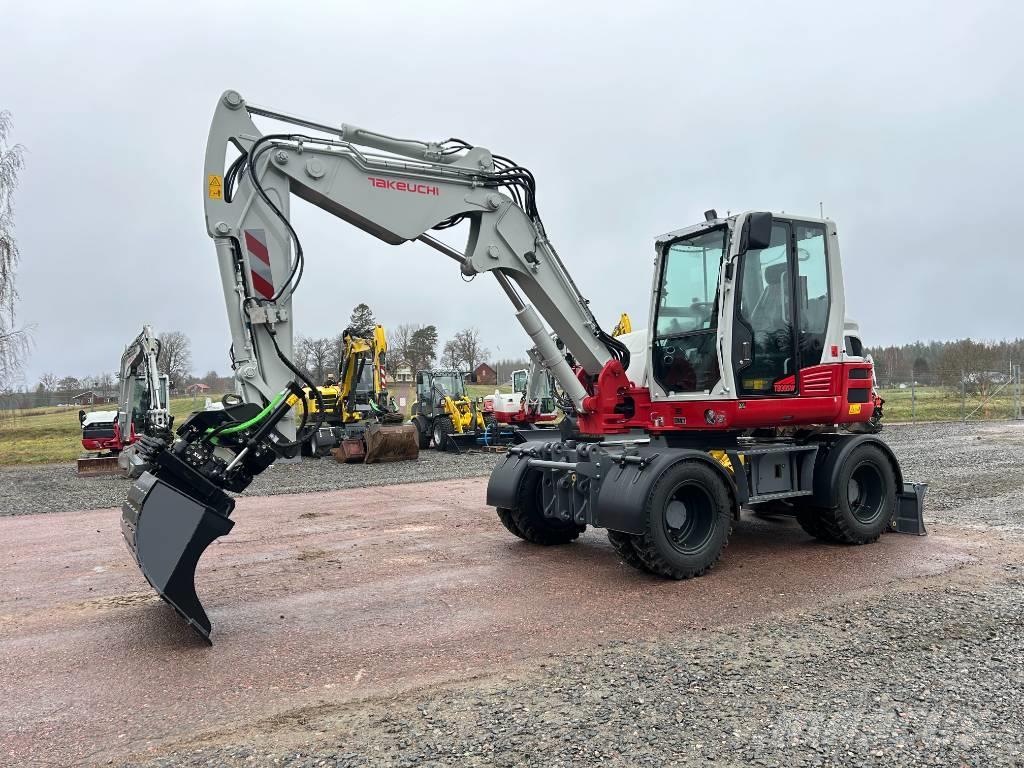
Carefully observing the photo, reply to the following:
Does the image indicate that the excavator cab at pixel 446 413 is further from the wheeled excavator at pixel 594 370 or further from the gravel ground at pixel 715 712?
the gravel ground at pixel 715 712

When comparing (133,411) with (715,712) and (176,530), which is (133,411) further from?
(715,712)

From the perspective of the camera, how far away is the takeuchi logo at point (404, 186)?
6.27 meters

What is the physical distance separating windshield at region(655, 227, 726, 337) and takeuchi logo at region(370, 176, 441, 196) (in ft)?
7.96

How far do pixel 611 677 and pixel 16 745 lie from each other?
9.75 ft

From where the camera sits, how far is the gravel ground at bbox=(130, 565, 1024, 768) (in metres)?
3.31

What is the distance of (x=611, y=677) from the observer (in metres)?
4.14

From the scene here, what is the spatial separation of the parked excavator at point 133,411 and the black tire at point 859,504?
13.6 m

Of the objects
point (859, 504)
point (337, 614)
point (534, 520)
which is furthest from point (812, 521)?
point (337, 614)

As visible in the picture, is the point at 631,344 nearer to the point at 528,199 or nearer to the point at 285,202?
the point at 528,199

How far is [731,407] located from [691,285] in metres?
1.27

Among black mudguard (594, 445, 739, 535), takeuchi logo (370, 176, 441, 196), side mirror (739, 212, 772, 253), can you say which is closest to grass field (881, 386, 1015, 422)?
side mirror (739, 212, 772, 253)

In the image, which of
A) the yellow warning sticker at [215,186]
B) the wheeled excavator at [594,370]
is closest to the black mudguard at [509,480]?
the wheeled excavator at [594,370]

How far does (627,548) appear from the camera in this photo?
610 cm

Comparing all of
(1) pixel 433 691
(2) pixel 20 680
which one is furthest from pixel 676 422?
(2) pixel 20 680
